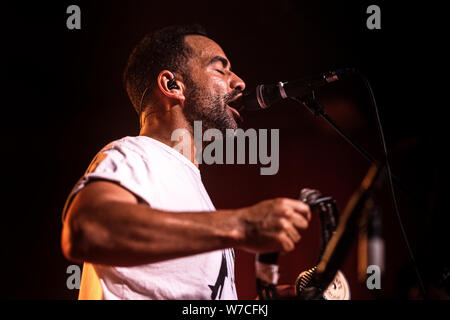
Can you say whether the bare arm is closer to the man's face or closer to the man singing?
the man singing

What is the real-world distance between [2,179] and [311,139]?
9.41ft

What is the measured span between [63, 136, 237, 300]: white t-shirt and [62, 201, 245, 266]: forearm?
8.0 inches

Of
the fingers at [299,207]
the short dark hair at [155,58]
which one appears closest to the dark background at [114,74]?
the short dark hair at [155,58]

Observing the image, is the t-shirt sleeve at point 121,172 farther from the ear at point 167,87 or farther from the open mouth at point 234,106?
the open mouth at point 234,106

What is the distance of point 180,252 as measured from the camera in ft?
3.41

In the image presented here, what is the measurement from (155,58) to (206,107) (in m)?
0.49

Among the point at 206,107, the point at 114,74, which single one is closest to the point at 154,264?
the point at 206,107

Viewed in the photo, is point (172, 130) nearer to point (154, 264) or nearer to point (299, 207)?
point (154, 264)

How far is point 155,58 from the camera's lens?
218cm

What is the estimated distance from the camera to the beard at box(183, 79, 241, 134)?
199 cm

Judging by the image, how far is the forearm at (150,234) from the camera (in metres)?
1.03

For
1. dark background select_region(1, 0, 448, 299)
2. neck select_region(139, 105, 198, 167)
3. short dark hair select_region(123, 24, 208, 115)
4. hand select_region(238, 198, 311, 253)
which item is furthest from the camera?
dark background select_region(1, 0, 448, 299)

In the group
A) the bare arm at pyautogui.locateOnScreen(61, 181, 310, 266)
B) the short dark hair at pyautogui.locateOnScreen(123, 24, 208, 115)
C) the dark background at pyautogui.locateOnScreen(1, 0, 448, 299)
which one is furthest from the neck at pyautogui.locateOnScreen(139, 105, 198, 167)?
the dark background at pyautogui.locateOnScreen(1, 0, 448, 299)

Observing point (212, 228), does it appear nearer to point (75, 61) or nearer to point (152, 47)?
point (152, 47)
